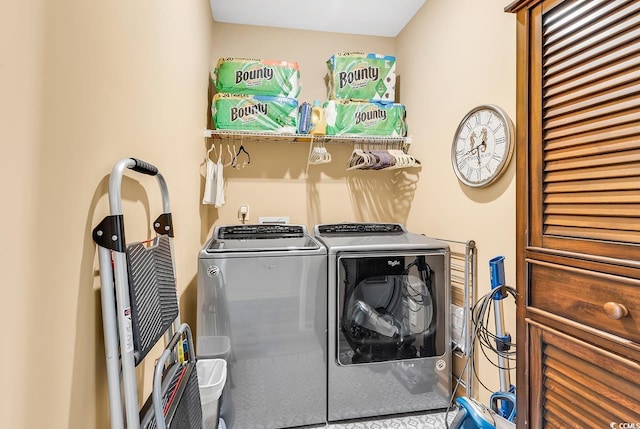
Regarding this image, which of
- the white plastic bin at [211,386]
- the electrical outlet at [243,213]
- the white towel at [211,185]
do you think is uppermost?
Result: the white towel at [211,185]

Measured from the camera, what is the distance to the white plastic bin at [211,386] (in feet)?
4.73

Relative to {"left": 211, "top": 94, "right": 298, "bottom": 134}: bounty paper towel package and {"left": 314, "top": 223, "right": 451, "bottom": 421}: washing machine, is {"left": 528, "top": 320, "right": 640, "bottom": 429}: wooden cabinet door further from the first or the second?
{"left": 211, "top": 94, "right": 298, "bottom": 134}: bounty paper towel package

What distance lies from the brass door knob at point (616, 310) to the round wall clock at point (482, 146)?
100 centimetres

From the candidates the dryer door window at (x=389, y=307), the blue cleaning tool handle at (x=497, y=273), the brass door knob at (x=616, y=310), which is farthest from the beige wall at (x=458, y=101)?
the brass door knob at (x=616, y=310)

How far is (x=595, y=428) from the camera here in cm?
78

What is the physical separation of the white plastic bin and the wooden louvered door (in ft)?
3.99

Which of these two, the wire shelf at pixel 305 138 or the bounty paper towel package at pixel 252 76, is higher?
the bounty paper towel package at pixel 252 76

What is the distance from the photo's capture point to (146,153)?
1.12m

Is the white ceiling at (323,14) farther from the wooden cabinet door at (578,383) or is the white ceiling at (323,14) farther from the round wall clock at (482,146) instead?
the wooden cabinet door at (578,383)

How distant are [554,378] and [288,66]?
2.30 metres

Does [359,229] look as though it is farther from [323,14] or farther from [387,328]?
[323,14]

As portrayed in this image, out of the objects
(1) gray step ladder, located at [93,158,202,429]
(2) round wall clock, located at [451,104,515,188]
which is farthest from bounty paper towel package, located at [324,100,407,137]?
(1) gray step ladder, located at [93,158,202,429]

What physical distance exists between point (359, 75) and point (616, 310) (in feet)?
7.19

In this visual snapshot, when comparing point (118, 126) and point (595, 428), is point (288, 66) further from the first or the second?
point (595, 428)
